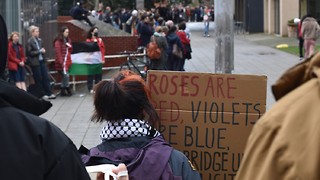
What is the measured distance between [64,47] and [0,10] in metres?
1.67

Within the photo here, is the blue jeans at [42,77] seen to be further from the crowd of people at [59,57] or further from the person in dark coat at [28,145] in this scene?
the person in dark coat at [28,145]

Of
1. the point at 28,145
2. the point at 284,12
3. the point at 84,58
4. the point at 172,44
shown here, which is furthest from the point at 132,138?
the point at 284,12

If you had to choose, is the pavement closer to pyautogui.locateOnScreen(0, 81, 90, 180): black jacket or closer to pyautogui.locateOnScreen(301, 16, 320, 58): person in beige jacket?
pyautogui.locateOnScreen(301, 16, 320, 58): person in beige jacket

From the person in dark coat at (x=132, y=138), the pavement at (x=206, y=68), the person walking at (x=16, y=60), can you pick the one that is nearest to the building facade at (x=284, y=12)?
the pavement at (x=206, y=68)

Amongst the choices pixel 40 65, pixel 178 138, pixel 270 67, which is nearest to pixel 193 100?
pixel 178 138

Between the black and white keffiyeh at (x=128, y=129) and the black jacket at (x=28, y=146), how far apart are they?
1.27m

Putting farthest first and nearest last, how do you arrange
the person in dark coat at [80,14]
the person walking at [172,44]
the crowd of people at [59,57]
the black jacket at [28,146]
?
the person in dark coat at [80,14] < the person walking at [172,44] < the crowd of people at [59,57] < the black jacket at [28,146]

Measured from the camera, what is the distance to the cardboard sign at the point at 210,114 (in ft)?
14.5

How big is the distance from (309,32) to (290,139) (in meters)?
22.3

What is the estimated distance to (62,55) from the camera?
16578 millimetres

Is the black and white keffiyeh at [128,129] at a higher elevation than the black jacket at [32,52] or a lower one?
higher

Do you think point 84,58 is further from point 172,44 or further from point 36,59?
point 172,44

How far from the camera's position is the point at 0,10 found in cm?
1585

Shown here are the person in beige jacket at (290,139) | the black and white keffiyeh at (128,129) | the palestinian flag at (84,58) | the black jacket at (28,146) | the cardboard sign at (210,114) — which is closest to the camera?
the person in beige jacket at (290,139)
